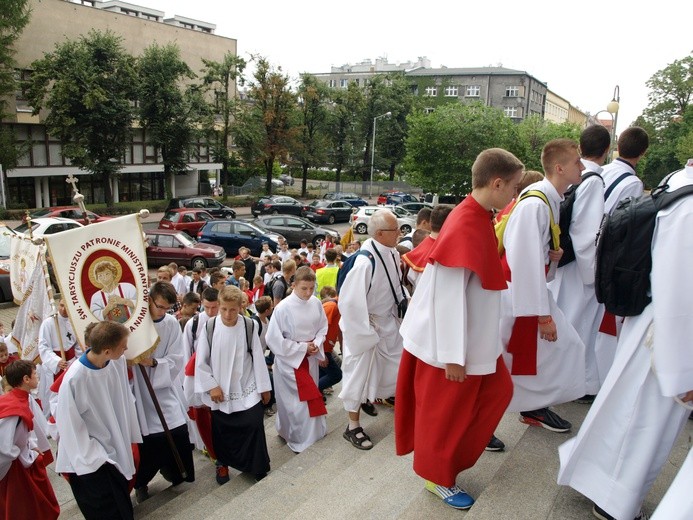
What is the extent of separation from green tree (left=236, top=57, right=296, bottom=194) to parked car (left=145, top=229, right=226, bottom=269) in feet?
69.5

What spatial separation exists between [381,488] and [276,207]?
30.8 m

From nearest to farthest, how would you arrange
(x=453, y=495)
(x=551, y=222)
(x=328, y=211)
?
(x=453, y=495), (x=551, y=222), (x=328, y=211)

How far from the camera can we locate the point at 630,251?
8.58 ft

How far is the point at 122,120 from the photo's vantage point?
101 feet

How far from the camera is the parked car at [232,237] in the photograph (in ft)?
70.4

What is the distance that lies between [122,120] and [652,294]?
32.6 m

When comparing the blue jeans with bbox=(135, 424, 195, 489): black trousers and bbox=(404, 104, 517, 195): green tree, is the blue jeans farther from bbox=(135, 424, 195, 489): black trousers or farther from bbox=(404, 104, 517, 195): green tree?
bbox=(404, 104, 517, 195): green tree

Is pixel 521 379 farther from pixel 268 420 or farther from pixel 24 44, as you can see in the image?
pixel 24 44

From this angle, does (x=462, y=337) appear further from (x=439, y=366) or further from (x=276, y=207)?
(x=276, y=207)

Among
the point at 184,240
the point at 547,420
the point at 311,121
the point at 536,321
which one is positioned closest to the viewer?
the point at 536,321

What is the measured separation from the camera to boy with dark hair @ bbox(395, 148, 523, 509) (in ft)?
9.43

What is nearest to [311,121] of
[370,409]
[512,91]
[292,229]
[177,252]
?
[292,229]

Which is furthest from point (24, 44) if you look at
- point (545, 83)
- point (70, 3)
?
point (545, 83)

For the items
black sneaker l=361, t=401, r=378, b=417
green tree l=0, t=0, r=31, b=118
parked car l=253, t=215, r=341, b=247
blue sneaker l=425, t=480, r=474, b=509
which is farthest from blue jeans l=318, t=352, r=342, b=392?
green tree l=0, t=0, r=31, b=118
